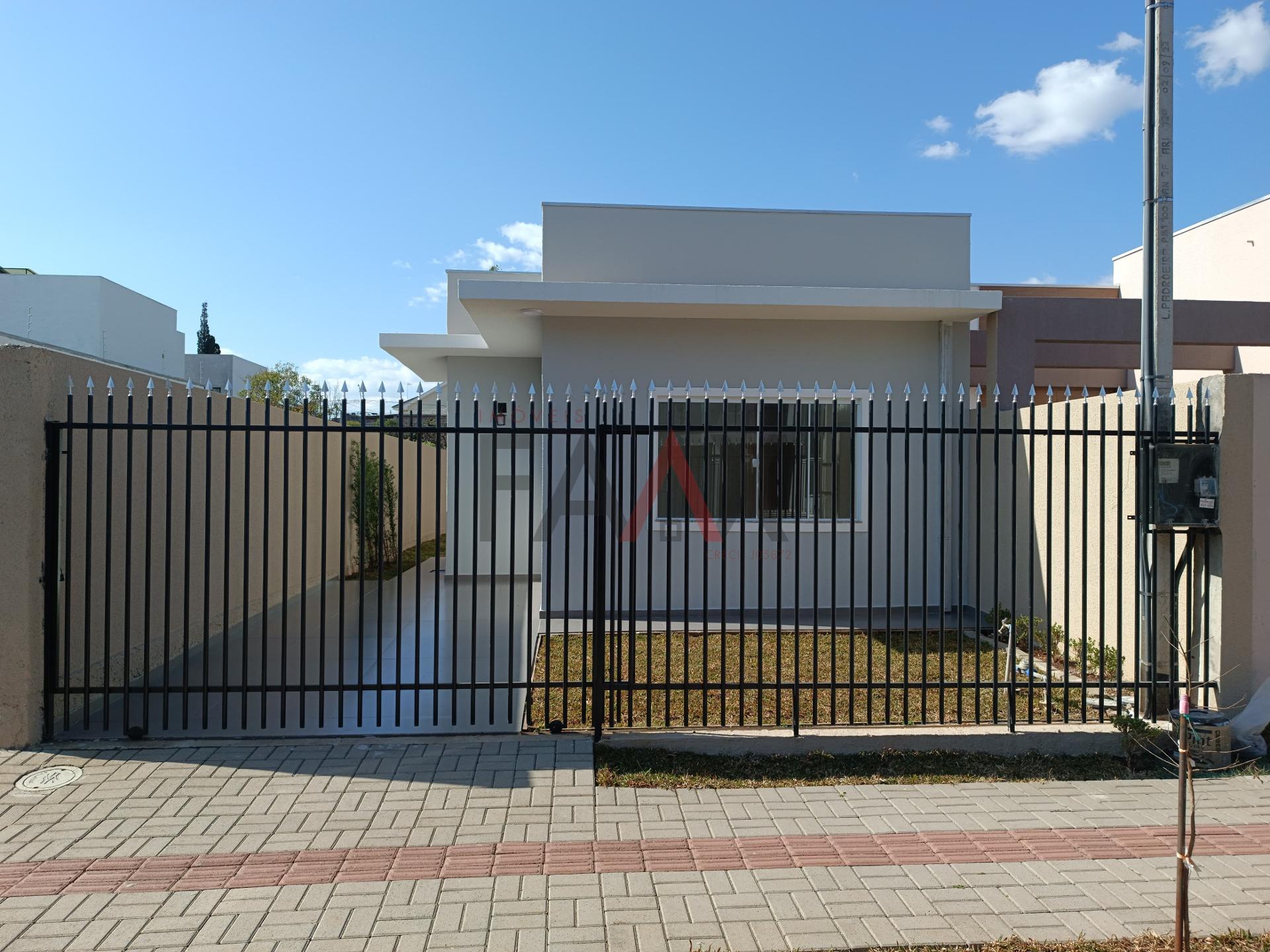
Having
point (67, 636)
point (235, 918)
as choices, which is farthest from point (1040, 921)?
point (67, 636)

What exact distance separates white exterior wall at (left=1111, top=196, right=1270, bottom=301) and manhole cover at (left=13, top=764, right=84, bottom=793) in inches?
667

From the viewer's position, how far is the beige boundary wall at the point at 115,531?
492cm

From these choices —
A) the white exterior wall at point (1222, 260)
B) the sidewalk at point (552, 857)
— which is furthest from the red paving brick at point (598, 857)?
the white exterior wall at point (1222, 260)

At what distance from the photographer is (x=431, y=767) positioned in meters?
4.79

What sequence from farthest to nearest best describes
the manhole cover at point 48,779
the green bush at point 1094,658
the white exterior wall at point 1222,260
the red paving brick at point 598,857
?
the white exterior wall at point 1222,260, the green bush at point 1094,658, the manhole cover at point 48,779, the red paving brick at point 598,857

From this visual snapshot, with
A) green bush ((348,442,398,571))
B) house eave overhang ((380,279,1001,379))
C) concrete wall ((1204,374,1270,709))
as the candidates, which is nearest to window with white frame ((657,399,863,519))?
house eave overhang ((380,279,1001,379))

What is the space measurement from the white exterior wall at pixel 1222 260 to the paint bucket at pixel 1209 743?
41.1ft

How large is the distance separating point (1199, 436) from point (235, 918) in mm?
5849

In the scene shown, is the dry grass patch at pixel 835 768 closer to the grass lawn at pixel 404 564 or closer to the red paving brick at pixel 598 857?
the red paving brick at pixel 598 857

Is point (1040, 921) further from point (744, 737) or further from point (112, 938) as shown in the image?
point (112, 938)

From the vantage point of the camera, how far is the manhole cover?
4469 millimetres

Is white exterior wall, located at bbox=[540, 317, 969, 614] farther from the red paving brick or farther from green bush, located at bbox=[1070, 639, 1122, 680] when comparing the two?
the red paving brick

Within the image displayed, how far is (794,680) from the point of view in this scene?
579cm

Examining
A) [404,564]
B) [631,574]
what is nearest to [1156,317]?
[631,574]
